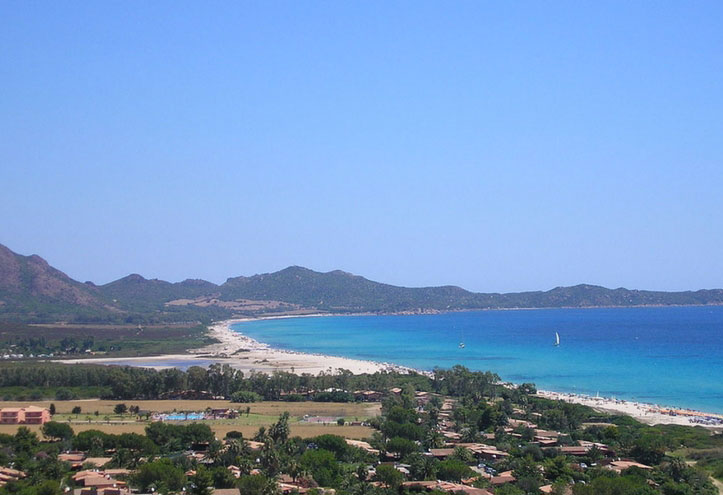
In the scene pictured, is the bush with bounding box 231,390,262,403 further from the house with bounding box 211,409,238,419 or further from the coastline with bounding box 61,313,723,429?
the coastline with bounding box 61,313,723,429

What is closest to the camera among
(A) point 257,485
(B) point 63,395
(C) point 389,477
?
(A) point 257,485

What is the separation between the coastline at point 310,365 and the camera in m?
47.3

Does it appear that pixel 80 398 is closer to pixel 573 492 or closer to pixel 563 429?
pixel 563 429

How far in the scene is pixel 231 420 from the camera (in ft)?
141

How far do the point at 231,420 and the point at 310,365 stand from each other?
36612mm

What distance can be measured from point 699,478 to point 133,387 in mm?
38149

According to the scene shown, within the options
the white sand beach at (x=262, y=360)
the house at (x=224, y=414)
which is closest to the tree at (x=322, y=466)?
the house at (x=224, y=414)

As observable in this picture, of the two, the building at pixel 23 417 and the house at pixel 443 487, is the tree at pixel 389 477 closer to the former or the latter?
the house at pixel 443 487

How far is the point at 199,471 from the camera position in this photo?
2555 cm

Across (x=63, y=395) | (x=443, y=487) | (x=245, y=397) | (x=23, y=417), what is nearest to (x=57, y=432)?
(x=23, y=417)

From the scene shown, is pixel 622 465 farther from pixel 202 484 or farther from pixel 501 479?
pixel 202 484

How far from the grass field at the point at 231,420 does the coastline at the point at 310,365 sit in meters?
15.7

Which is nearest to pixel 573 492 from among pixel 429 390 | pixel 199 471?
pixel 199 471

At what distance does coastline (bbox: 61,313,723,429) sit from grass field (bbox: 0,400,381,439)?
15.7m
